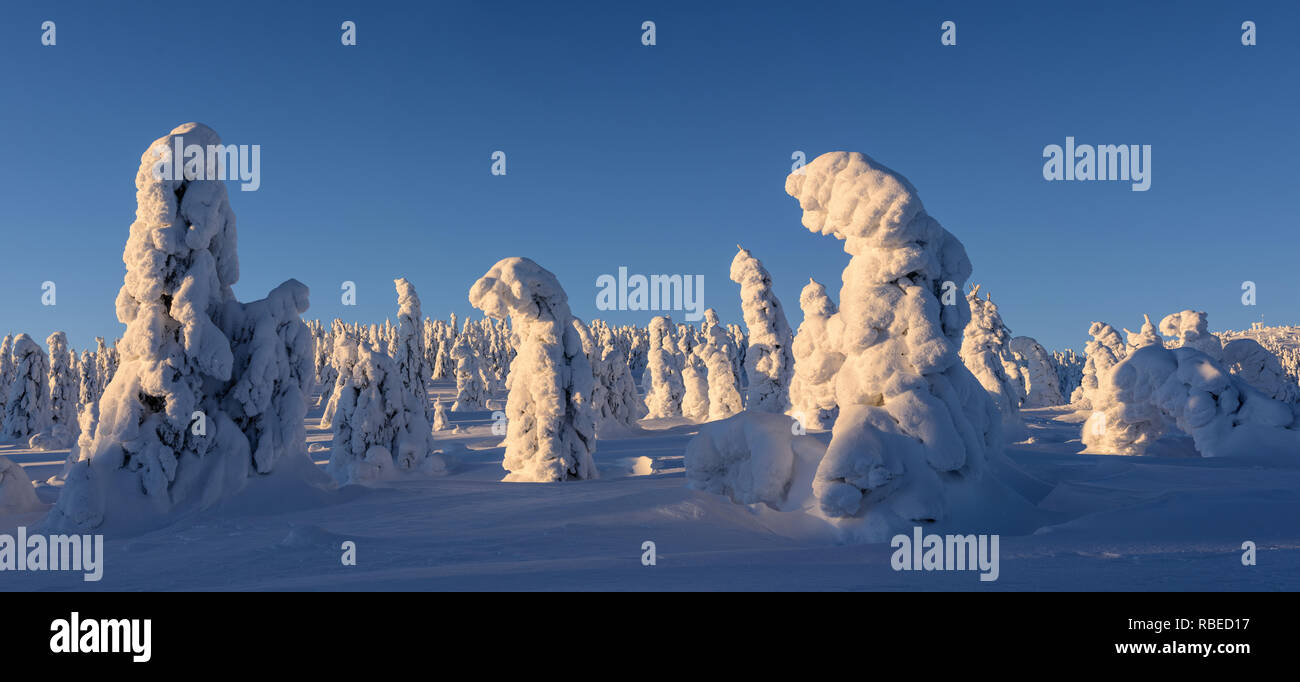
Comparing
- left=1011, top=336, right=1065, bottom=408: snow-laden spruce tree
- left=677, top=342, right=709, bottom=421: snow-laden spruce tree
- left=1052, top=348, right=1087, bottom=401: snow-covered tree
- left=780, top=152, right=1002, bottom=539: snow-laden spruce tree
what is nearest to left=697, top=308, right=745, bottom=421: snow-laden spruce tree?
left=677, top=342, right=709, bottom=421: snow-laden spruce tree

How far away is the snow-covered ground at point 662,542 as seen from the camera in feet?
17.5

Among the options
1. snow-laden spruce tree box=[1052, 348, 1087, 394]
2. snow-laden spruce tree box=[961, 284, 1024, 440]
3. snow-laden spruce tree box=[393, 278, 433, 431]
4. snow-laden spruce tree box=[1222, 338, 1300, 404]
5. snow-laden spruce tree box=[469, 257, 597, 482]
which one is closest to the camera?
snow-laden spruce tree box=[469, 257, 597, 482]

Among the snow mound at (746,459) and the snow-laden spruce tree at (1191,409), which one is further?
the snow-laden spruce tree at (1191,409)

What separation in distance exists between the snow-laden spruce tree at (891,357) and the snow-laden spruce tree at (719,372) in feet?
99.0

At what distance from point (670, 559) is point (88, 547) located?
30.3 feet

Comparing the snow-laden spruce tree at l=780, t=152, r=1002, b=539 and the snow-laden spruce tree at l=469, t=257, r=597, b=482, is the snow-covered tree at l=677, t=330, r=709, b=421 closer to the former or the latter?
the snow-laden spruce tree at l=469, t=257, r=597, b=482

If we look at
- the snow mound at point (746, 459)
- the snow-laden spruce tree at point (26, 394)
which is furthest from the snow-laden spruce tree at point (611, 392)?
the snow-laden spruce tree at point (26, 394)

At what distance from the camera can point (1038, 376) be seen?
57344mm

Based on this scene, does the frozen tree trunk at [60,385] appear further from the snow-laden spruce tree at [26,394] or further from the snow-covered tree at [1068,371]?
the snow-covered tree at [1068,371]

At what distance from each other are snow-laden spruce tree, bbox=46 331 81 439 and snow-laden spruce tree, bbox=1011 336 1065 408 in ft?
227

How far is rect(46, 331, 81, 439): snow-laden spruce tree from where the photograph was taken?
145 feet

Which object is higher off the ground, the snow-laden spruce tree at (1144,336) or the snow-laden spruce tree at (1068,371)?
the snow-laden spruce tree at (1144,336)
